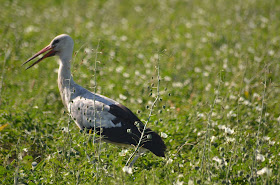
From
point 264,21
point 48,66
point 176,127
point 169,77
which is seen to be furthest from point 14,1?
point 176,127

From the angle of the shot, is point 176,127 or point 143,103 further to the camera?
point 143,103

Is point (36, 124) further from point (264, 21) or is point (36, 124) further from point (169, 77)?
point (264, 21)

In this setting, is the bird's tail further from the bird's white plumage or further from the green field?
the bird's white plumage

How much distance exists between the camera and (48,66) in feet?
23.1

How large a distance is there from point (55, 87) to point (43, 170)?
2.74 m

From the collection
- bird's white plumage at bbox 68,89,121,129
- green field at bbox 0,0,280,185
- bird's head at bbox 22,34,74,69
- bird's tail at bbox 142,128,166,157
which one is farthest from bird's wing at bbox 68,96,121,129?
bird's head at bbox 22,34,74,69

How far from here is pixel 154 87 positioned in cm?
350

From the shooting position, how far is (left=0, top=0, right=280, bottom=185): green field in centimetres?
358

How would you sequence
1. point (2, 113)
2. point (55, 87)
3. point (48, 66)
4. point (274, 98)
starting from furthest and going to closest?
point (48, 66)
point (55, 87)
point (274, 98)
point (2, 113)

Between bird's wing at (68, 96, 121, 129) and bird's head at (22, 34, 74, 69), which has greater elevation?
bird's head at (22, 34, 74, 69)

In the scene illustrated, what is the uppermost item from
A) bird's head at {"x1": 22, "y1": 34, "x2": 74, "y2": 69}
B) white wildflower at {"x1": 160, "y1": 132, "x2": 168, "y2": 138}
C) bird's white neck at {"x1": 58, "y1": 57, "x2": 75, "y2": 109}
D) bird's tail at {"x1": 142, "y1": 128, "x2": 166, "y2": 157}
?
bird's head at {"x1": 22, "y1": 34, "x2": 74, "y2": 69}

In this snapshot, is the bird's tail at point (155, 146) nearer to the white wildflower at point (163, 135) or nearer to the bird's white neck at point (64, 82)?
the white wildflower at point (163, 135)

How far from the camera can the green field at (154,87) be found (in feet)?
11.7

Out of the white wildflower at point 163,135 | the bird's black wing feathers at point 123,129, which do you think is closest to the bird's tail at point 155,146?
the white wildflower at point 163,135
